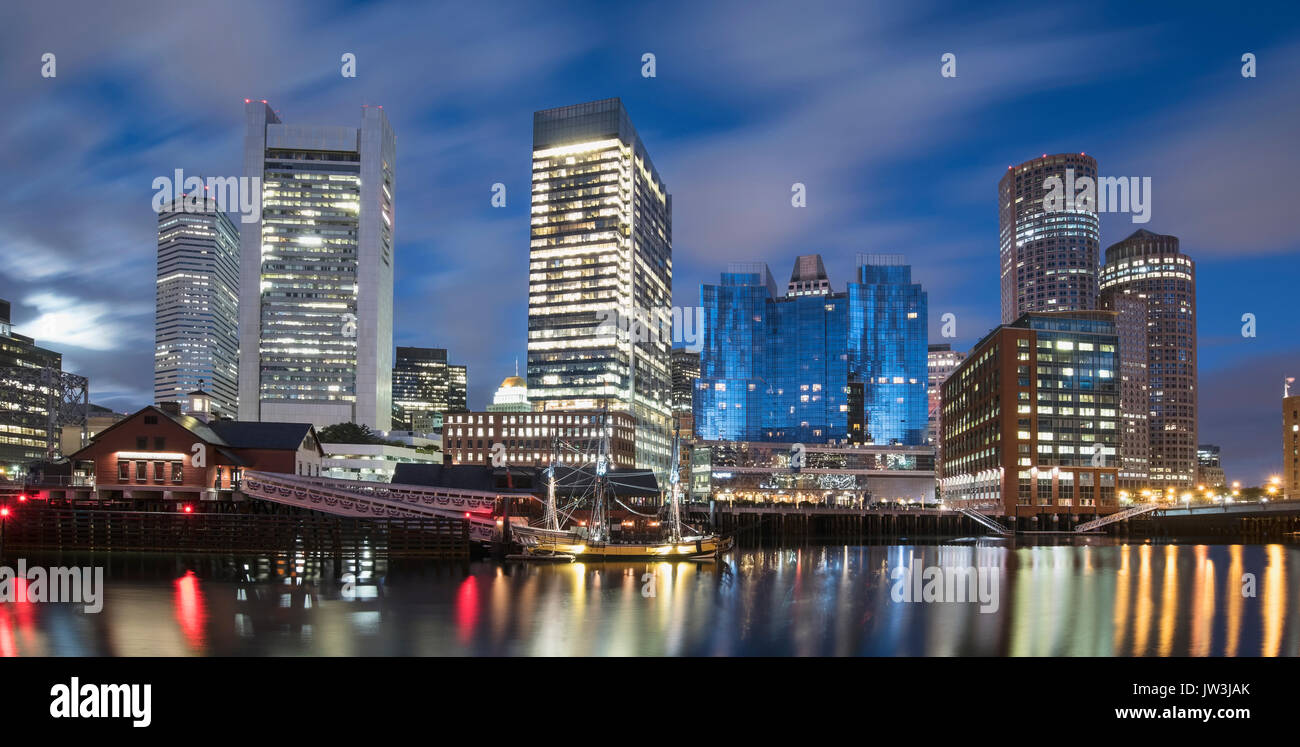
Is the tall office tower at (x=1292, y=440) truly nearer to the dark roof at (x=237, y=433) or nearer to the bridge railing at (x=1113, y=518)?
the bridge railing at (x=1113, y=518)

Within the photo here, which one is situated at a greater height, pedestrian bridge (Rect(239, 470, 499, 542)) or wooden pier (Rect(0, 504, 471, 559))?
pedestrian bridge (Rect(239, 470, 499, 542))

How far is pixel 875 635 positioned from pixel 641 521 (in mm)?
69857

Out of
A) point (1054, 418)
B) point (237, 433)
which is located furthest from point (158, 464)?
point (1054, 418)

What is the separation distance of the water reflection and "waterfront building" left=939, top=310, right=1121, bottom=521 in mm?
88143

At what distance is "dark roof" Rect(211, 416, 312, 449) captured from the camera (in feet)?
246

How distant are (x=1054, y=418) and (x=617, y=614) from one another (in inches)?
5105

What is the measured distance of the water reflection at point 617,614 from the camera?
33.1 metres

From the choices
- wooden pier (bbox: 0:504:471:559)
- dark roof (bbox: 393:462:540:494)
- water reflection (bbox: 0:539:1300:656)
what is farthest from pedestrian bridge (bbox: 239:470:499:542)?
dark roof (bbox: 393:462:540:494)

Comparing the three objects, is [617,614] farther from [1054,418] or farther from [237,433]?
[1054,418]

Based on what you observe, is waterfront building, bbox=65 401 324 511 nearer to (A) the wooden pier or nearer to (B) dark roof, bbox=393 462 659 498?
(A) the wooden pier

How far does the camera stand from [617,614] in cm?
4175

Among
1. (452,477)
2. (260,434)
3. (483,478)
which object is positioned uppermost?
(260,434)
